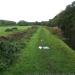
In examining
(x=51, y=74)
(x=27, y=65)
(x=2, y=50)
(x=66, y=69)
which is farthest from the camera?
(x=2, y=50)

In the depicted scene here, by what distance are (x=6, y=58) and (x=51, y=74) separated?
5.86 m

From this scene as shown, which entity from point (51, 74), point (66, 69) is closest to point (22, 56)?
point (66, 69)

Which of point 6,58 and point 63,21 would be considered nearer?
point 6,58

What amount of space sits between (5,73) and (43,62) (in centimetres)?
462

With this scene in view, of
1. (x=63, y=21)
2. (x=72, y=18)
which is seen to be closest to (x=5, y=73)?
(x=72, y=18)

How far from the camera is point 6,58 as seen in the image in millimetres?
22578

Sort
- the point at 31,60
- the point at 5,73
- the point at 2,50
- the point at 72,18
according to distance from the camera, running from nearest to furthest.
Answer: the point at 5,73
the point at 31,60
the point at 2,50
the point at 72,18

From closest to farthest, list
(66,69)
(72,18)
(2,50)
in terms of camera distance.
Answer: (66,69) < (2,50) < (72,18)

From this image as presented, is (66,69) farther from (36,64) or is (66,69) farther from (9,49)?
(9,49)

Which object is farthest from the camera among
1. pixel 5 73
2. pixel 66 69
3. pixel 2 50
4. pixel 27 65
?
pixel 2 50

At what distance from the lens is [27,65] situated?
70.7 feet

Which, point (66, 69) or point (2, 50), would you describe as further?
point (2, 50)

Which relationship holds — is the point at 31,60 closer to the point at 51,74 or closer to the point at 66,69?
the point at 66,69

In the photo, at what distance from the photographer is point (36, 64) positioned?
71.7ft
